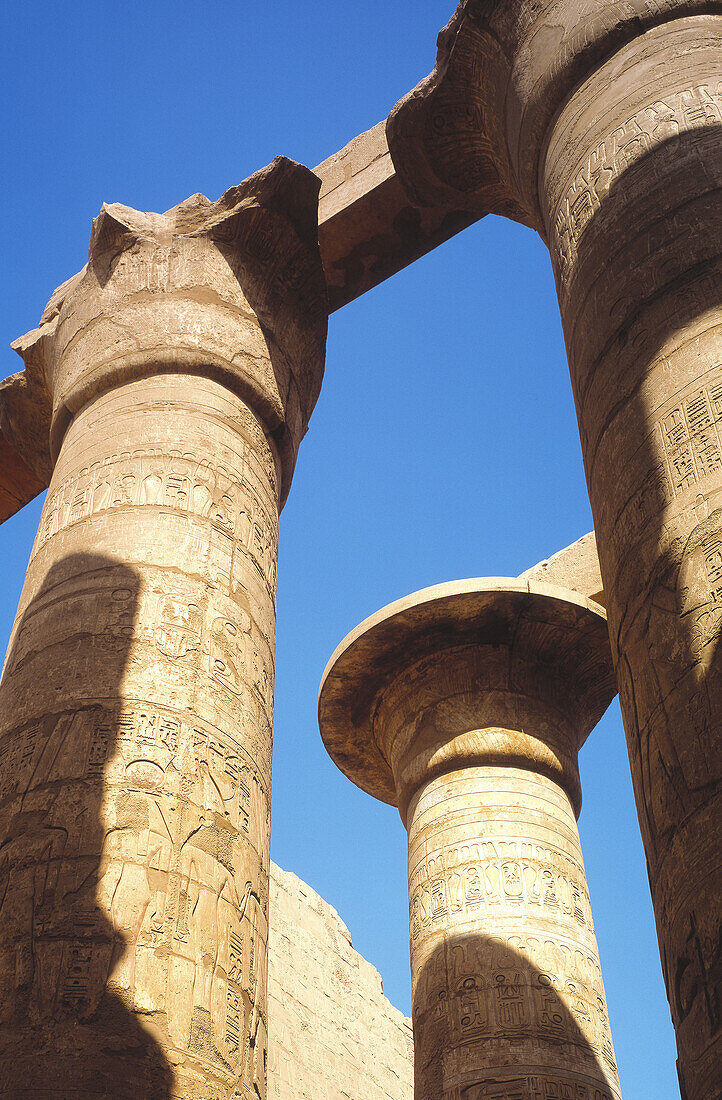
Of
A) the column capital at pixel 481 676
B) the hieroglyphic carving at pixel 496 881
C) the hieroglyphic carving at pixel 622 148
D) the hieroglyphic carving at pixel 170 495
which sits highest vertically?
the column capital at pixel 481 676

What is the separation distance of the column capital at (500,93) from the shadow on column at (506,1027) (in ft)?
15.0

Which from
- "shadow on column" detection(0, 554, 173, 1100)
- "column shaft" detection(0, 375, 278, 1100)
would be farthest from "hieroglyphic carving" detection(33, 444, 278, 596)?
"shadow on column" detection(0, 554, 173, 1100)

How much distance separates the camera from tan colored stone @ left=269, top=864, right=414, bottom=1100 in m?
12.9

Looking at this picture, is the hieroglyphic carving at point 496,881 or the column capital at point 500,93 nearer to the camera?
the column capital at point 500,93

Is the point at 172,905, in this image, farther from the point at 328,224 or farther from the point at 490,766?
the point at 328,224

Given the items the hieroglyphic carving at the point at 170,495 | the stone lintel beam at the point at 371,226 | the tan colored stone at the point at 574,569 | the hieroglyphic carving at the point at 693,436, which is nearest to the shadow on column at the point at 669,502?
the hieroglyphic carving at the point at 693,436

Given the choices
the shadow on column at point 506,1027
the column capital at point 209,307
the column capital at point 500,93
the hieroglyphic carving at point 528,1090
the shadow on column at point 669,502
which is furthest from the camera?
the shadow on column at point 506,1027

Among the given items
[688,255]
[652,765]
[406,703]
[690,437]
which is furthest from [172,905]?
[406,703]

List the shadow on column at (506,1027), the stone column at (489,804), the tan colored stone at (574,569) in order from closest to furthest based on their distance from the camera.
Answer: the shadow on column at (506,1027) → the stone column at (489,804) → the tan colored stone at (574,569)

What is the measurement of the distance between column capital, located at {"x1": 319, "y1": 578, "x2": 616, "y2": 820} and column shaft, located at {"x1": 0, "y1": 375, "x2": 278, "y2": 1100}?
123 inches

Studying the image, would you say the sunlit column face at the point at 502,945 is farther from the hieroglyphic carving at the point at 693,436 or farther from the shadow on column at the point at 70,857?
the hieroglyphic carving at the point at 693,436

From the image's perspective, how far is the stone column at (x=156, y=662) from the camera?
134 inches

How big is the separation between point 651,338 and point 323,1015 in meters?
12.4

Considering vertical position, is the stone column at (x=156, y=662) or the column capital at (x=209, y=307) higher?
the column capital at (x=209, y=307)
